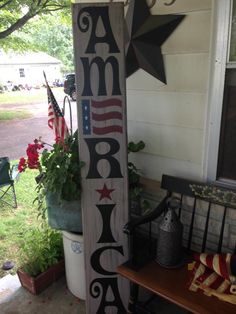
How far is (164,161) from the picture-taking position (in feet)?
6.13

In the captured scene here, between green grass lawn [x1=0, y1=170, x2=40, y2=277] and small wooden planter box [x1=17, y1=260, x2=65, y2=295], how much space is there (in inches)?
11.7

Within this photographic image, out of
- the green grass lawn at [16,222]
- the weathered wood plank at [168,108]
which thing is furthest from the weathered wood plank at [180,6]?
the green grass lawn at [16,222]

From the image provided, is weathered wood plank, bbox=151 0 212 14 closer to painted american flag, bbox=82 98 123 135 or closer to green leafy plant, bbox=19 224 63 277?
painted american flag, bbox=82 98 123 135

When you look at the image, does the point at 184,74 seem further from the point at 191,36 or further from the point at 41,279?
the point at 41,279

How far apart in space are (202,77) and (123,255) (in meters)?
1.11

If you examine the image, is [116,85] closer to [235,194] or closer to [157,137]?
[157,137]

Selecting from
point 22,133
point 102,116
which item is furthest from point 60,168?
point 22,133

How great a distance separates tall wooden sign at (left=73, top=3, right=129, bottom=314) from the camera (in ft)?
4.95

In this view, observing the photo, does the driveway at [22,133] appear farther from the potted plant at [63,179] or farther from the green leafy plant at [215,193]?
the green leafy plant at [215,193]

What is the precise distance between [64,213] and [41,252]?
0.52 metres

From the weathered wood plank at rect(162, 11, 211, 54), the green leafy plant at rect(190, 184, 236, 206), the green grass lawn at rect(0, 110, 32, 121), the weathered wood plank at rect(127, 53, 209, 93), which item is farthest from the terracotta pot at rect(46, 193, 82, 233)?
the green grass lawn at rect(0, 110, 32, 121)

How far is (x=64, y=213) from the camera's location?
179 cm

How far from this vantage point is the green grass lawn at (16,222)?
258cm

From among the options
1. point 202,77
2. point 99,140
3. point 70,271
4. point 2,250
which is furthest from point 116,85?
point 2,250
